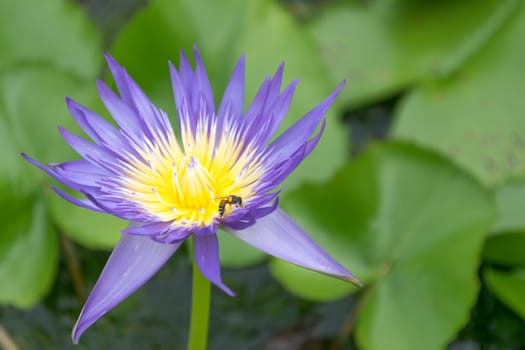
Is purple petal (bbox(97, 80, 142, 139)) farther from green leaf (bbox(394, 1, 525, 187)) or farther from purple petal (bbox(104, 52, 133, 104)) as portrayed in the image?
green leaf (bbox(394, 1, 525, 187))

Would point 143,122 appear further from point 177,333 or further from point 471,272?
point 471,272

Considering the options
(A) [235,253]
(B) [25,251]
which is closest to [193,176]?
(A) [235,253]

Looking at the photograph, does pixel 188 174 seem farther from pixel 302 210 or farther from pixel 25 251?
pixel 25 251

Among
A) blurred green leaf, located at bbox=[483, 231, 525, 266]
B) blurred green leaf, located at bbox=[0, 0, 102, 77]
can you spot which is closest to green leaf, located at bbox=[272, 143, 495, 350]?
blurred green leaf, located at bbox=[483, 231, 525, 266]

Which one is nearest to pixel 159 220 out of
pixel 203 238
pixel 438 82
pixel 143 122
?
pixel 203 238

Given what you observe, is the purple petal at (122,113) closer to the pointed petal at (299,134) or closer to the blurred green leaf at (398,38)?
the pointed petal at (299,134)

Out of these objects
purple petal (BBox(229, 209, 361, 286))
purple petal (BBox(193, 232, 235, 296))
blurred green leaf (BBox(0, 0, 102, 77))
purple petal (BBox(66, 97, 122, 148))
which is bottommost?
blurred green leaf (BBox(0, 0, 102, 77))

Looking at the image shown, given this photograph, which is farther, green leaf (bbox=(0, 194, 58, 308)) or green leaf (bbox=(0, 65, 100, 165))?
green leaf (bbox=(0, 65, 100, 165))
